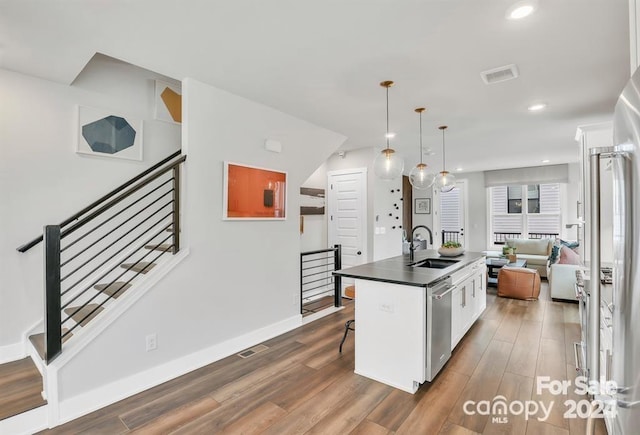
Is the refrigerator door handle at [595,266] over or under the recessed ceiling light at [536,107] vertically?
under

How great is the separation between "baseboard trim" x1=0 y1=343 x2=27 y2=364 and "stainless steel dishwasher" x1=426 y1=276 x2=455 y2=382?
3478 millimetres

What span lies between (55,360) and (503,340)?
13.6 feet

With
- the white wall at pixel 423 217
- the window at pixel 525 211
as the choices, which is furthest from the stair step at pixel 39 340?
the window at pixel 525 211

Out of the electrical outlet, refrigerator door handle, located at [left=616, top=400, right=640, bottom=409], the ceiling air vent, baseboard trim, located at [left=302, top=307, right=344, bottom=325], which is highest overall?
the ceiling air vent

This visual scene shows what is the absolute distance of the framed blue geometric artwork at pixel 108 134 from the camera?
3.01m

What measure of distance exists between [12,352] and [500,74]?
4938 mm

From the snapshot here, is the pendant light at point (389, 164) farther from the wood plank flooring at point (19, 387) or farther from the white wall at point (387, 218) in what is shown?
the wood plank flooring at point (19, 387)

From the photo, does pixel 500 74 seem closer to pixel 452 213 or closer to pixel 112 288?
pixel 112 288

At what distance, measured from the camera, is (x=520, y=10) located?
194 cm

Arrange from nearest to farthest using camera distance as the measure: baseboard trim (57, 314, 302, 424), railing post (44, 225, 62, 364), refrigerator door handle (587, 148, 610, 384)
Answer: refrigerator door handle (587, 148, 610, 384)
railing post (44, 225, 62, 364)
baseboard trim (57, 314, 302, 424)

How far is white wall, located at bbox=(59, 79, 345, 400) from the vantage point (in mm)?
2506

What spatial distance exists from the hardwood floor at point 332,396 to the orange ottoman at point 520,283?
172 cm

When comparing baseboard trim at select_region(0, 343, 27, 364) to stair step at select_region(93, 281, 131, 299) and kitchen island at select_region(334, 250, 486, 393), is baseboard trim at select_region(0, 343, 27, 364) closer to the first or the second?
stair step at select_region(93, 281, 131, 299)

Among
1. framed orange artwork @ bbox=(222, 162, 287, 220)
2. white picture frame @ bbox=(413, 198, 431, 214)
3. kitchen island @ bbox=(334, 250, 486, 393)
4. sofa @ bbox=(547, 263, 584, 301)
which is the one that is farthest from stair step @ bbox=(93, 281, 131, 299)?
white picture frame @ bbox=(413, 198, 431, 214)
